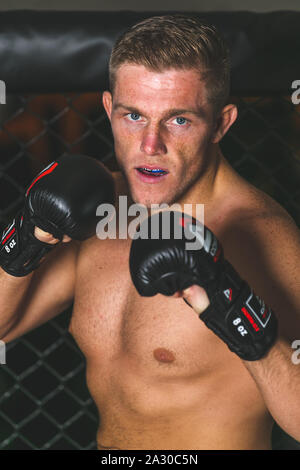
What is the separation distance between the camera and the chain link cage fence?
1497 mm

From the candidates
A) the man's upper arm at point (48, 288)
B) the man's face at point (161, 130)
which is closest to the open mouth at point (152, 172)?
the man's face at point (161, 130)

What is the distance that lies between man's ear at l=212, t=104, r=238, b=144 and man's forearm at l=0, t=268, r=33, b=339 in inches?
18.1

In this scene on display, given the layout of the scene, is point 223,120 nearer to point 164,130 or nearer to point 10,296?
point 164,130

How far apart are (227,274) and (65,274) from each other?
1.60ft

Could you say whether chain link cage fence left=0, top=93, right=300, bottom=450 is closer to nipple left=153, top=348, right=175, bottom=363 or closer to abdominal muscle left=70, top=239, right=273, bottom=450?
abdominal muscle left=70, top=239, right=273, bottom=450

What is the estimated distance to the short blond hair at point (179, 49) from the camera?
962mm

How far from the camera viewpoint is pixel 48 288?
1.21 metres

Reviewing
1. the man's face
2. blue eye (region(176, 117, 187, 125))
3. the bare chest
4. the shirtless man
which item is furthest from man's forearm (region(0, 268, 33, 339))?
blue eye (region(176, 117, 187, 125))

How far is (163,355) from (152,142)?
0.41 m

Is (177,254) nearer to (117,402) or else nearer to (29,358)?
(117,402)

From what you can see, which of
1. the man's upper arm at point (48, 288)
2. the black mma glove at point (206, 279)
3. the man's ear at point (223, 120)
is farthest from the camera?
the man's upper arm at point (48, 288)

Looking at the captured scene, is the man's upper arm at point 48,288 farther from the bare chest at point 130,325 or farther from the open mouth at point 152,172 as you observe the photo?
the open mouth at point 152,172

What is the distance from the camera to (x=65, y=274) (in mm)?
1215

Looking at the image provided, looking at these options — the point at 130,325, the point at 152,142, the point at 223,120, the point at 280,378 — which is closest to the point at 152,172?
the point at 152,142
